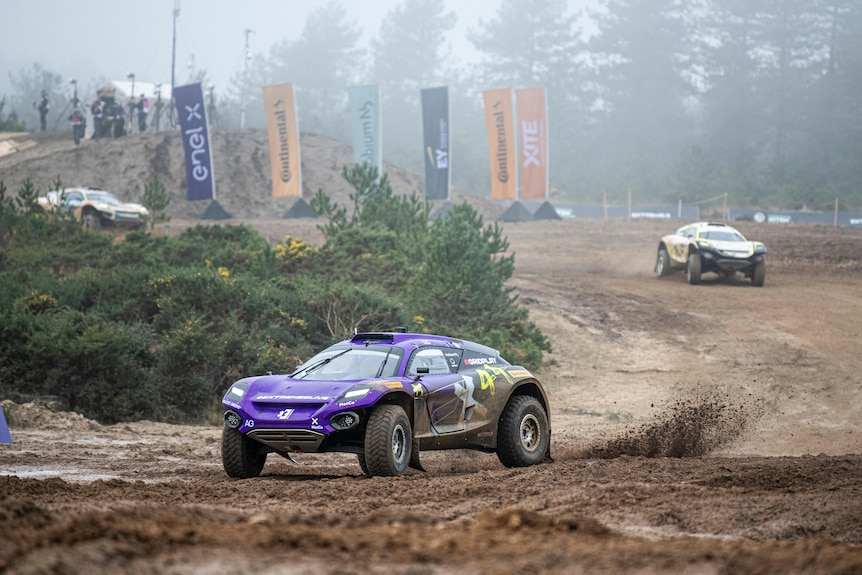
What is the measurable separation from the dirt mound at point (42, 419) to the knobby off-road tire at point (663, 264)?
19699 mm

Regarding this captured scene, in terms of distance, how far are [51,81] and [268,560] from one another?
124 meters

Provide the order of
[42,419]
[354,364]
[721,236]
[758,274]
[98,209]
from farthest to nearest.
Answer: [98,209] < [758,274] < [721,236] < [42,419] < [354,364]

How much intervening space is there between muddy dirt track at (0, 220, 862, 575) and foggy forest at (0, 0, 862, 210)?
4001 centimetres

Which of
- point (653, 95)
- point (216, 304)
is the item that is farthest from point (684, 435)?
point (653, 95)

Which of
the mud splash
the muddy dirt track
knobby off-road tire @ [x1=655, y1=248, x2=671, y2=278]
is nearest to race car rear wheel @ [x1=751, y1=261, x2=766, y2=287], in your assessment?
knobby off-road tire @ [x1=655, y1=248, x2=671, y2=278]

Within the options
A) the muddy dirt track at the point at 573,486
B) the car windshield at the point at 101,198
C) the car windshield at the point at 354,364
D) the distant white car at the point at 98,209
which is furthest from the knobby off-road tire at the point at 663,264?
the car windshield at the point at 354,364

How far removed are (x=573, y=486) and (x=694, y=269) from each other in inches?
824

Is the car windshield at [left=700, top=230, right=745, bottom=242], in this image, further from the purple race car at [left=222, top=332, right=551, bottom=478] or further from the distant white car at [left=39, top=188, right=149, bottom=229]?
the distant white car at [left=39, top=188, right=149, bottom=229]

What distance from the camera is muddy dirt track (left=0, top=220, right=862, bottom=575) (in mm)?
5227

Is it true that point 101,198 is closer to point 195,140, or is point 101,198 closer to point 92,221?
point 92,221

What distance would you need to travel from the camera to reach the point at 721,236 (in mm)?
28250

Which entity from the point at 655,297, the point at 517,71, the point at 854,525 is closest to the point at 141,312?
the point at 655,297

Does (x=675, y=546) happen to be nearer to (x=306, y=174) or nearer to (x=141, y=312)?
(x=141, y=312)

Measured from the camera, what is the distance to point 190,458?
12.2 metres
